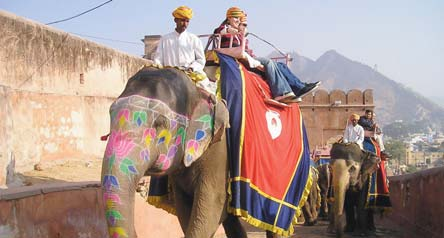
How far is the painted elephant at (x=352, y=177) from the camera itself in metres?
10.8

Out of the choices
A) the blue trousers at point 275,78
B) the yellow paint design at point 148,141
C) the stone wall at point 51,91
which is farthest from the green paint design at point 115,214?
the stone wall at point 51,91

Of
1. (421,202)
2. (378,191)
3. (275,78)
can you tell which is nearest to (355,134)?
(378,191)

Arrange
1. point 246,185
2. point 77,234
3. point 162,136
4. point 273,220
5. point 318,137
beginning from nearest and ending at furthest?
point 162,136
point 246,185
point 273,220
point 77,234
point 318,137

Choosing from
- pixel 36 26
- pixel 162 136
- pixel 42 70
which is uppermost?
pixel 36 26

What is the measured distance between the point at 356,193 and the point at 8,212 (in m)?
7.92

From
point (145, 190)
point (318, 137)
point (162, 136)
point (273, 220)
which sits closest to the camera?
point (162, 136)

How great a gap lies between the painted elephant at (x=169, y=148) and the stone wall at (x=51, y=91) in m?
3.64

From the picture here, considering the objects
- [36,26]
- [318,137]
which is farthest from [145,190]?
[318,137]

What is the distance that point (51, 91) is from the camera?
12.2m

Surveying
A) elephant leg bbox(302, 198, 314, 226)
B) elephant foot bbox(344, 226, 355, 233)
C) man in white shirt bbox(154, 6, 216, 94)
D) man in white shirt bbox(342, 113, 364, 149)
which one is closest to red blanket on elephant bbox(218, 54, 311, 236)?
man in white shirt bbox(154, 6, 216, 94)

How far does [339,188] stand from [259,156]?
5.38 meters

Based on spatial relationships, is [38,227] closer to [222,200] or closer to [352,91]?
[222,200]

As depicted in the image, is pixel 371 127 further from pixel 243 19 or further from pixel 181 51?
pixel 181 51

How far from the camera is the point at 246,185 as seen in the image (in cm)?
532
